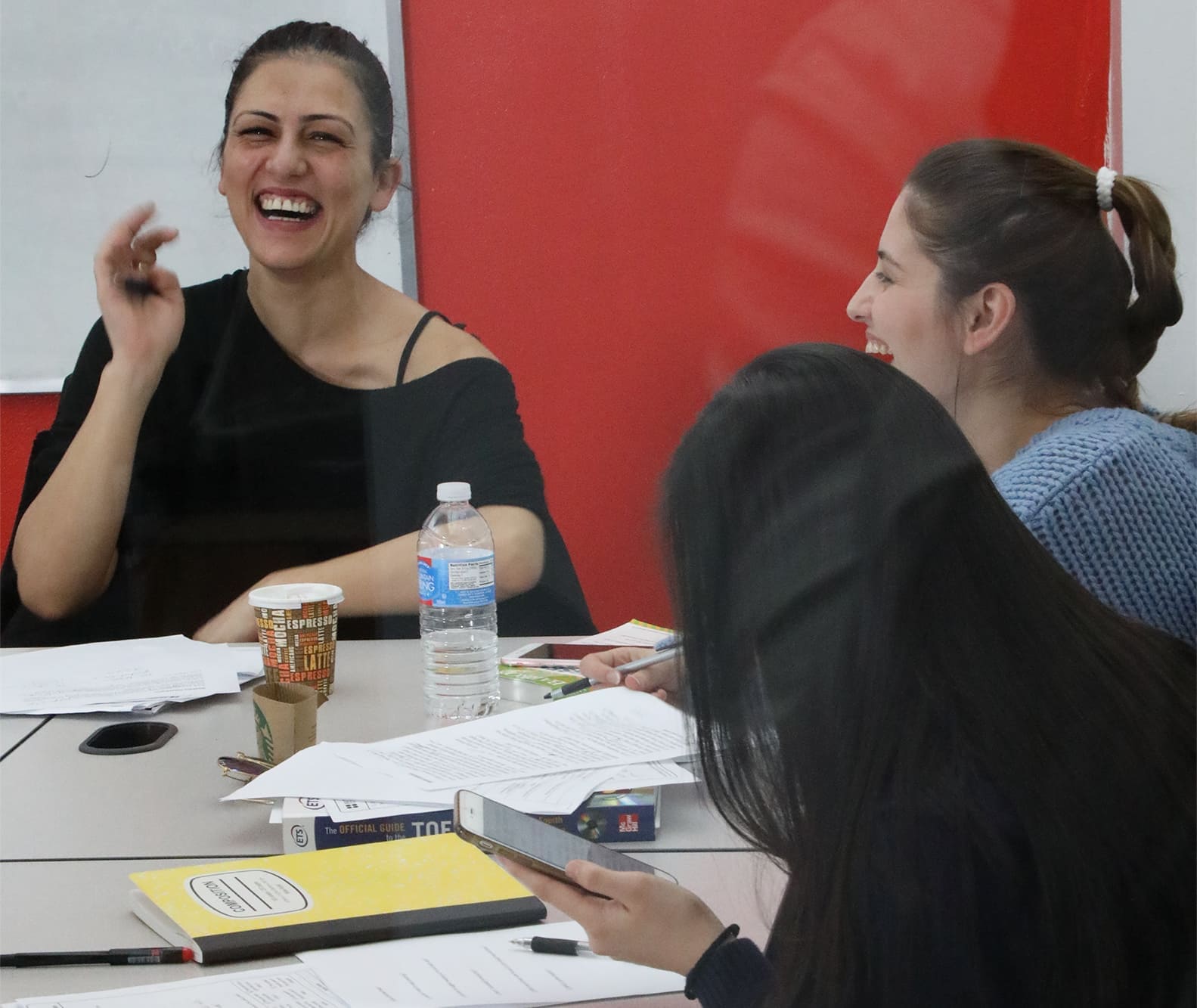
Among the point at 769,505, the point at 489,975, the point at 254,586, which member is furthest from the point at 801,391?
the point at 254,586

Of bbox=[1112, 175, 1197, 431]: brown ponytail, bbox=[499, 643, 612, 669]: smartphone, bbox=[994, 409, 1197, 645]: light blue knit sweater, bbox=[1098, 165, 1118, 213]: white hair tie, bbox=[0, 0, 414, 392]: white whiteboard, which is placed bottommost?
bbox=[499, 643, 612, 669]: smartphone

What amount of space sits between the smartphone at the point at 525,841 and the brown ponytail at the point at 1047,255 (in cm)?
49

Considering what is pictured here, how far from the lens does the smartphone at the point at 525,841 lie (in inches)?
26.1

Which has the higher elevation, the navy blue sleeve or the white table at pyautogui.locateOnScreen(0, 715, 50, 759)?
the white table at pyautogui.locateOnScreen(0, 715, 50, 759)

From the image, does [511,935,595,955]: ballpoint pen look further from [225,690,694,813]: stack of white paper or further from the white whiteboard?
the white whiteboard

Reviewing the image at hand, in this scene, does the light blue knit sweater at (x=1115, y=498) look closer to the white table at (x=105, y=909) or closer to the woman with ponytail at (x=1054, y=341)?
the woman with ponytail at (x=1054, y=341)

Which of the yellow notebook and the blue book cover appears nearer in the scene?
the yellow notebook

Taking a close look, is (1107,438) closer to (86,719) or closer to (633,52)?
(633,52)

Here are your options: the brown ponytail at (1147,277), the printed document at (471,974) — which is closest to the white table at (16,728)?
the printed document at (471,974)

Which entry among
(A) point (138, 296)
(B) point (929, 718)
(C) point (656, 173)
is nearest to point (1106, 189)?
(C) point (656, 173)

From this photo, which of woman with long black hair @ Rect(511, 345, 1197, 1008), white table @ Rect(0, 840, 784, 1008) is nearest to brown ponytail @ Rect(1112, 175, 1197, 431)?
woman with long black hair @ Rect(511, 345, 1197, 1008)

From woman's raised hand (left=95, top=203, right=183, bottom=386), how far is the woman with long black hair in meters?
0.89

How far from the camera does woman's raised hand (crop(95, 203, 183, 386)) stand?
1238 mm

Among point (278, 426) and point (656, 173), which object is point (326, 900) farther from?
point (278, 426)
